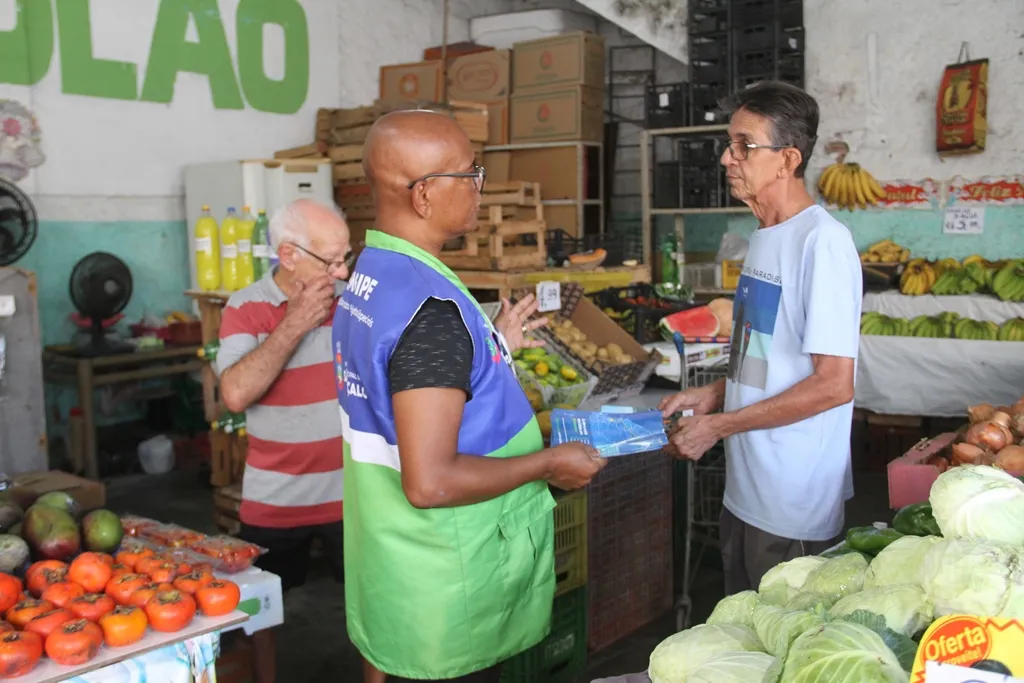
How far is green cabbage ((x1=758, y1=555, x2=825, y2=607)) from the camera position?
1.59m

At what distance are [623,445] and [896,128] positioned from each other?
617 cm

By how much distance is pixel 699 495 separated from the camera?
14.7 feet

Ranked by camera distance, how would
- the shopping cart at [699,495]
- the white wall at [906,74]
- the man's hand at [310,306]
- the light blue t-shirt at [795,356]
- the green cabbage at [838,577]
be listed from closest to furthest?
the green cabbage at [838,577], the light blue t-shirt at [795,356], the man's hand at [310,306], the shopping cart at [699,495], the white wall at [906,74]

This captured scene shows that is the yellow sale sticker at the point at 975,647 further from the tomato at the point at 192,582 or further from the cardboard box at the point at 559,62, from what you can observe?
the cardboard box at the point at 559,62

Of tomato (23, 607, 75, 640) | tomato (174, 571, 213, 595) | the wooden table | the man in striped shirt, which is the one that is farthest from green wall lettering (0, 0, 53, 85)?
tomato (23, 607, 75, 640)

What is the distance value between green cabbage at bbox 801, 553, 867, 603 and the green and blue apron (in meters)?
0.65

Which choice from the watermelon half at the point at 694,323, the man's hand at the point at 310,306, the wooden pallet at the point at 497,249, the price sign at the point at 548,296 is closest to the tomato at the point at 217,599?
the man's hand at the point at 310,306

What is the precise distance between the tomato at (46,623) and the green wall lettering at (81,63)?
18.3 feet

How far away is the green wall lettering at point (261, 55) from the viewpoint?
7.72 meters

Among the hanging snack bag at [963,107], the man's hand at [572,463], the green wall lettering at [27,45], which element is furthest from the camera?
the hanging snack bag at [963,107]

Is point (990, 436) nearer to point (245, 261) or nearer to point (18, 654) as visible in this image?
point (18, 654)

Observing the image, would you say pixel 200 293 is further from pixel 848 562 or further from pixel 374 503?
pixel 848 562

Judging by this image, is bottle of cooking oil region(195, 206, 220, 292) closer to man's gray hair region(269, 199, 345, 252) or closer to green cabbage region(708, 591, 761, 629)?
man's gray hair region(269, 199, 345, 252)

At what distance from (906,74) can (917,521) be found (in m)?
6.48
